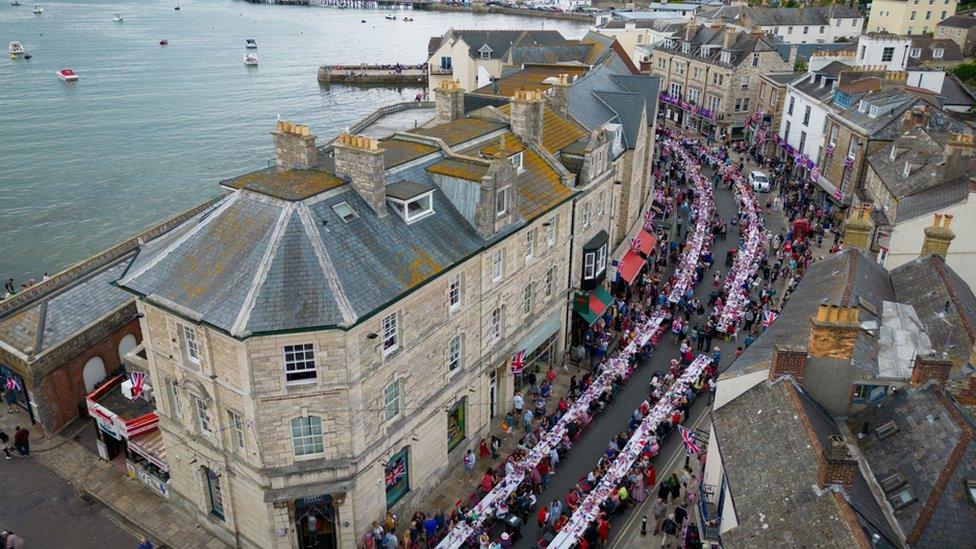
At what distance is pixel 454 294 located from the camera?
2689cm

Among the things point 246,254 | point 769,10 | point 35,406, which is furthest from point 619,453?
point 769,10

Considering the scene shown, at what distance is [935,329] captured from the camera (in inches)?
1003

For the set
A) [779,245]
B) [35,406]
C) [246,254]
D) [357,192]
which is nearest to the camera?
[246,254]

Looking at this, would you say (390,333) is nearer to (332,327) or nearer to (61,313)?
(332,327)

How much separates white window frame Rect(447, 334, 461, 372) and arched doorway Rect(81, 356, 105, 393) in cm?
1640

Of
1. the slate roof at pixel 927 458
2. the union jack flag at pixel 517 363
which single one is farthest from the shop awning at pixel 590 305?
the slate roof at pixel 927 458

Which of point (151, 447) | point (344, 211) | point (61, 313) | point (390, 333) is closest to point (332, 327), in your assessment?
point (390, 333)

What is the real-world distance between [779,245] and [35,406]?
43721mm

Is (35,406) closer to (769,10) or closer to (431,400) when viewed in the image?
(431,400)

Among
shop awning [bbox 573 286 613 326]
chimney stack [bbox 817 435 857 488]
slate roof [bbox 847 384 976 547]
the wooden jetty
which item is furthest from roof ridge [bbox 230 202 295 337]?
the wooden jetty

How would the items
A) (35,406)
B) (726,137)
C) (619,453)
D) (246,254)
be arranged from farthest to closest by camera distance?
(726,137) < (35,406) < (619,453) < (246,254)

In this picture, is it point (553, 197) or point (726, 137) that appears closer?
point (553, 197)

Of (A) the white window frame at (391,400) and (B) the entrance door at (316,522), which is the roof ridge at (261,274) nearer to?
(A) the white window frame at (391,400)

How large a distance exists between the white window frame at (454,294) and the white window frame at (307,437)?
6436mm
